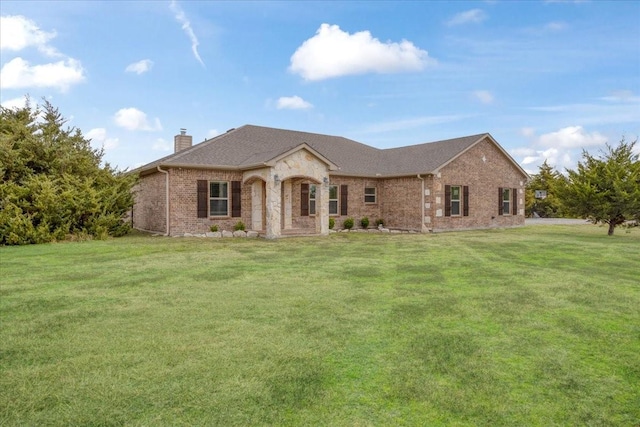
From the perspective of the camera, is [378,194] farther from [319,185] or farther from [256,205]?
[256,205]

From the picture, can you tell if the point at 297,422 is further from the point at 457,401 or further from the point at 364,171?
the point at 364,171

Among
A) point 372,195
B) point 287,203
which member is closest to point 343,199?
point 372,195

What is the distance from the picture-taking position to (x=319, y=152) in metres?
19.0

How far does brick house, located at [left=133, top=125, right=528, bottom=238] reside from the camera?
16.8 metres

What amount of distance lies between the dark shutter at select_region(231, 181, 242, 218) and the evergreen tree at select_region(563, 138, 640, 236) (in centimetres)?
1500

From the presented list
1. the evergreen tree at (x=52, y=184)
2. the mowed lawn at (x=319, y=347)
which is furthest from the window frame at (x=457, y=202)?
the evergreen tree at (x=52, y=184)

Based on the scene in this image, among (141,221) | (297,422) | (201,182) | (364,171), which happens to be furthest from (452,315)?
(141,221)

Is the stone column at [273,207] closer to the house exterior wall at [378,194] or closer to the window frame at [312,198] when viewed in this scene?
the house exterior wall at [378,194]

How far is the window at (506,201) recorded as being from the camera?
79.2 ft

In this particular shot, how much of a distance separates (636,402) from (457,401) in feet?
4.60

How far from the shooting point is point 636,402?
3156 millimetres

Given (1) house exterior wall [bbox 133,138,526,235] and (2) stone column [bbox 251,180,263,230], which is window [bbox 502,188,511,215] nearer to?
(1) house exterior wall [bbox 133,138,526,235]

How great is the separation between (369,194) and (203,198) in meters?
9.11

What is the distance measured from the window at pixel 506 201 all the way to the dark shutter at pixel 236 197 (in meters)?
15.7
